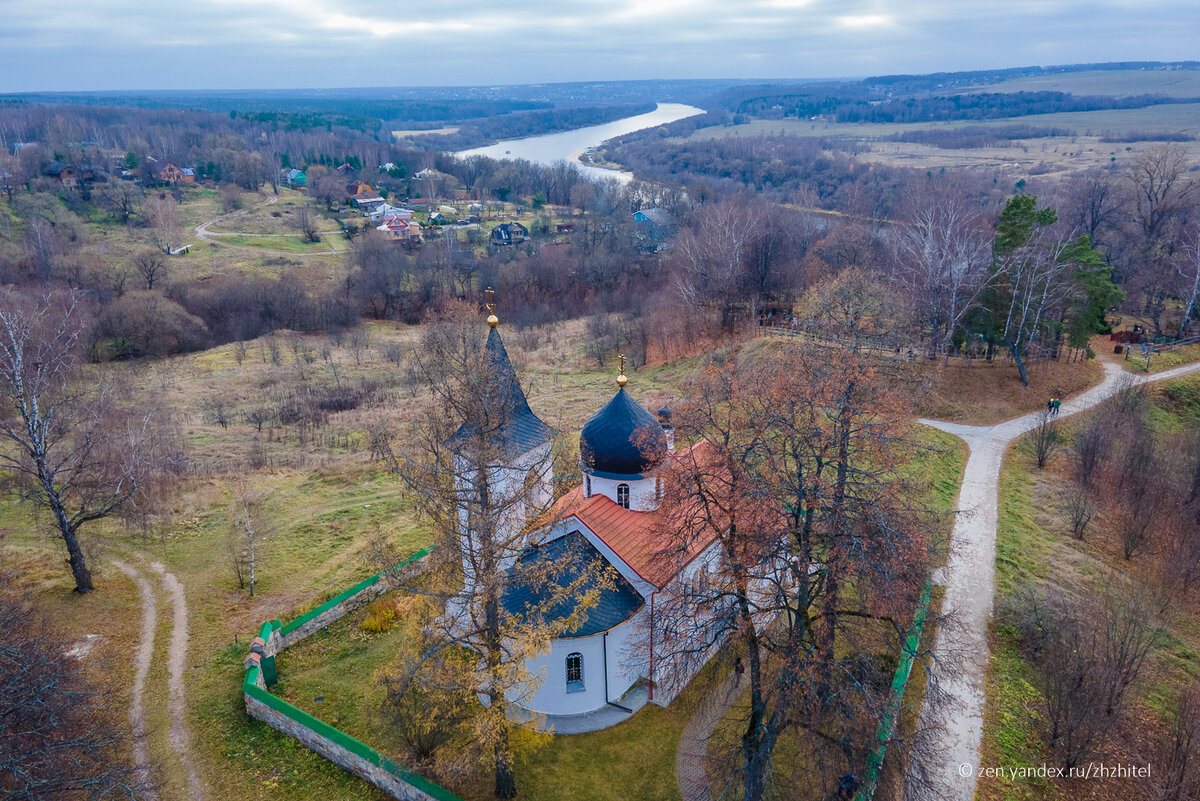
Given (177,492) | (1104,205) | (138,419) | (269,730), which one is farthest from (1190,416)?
(138,419)

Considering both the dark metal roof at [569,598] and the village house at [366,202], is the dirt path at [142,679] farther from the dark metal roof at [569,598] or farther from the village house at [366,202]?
the village house at [366,202]

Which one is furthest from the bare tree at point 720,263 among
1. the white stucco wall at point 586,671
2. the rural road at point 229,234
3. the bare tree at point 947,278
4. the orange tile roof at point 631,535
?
the rural road at point 229,234

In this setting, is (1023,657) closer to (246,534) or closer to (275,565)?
(275,565)

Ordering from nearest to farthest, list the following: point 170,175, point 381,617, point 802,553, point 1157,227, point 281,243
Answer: point 802,553, point 381,617, point 1157,227, point 281,243, point 170,175

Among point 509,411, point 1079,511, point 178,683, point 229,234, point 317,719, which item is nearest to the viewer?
point 509,411

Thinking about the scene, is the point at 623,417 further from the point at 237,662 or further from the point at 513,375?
the point at 237,662

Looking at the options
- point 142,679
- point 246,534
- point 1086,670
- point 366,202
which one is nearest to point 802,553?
point 1086,670
